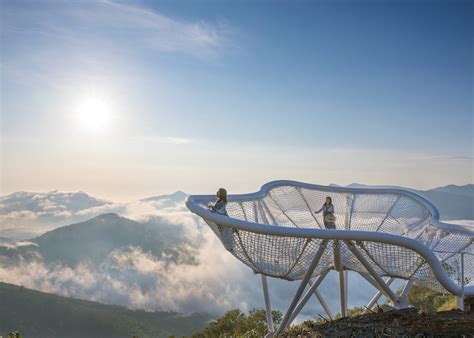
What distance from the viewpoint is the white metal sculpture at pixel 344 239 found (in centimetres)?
991

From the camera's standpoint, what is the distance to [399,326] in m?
9.02

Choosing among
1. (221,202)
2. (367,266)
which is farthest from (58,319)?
(367,266)

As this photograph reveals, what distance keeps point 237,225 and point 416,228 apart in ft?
29.4

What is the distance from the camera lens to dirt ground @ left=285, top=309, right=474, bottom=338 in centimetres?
858

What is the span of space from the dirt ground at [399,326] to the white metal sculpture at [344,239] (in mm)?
908

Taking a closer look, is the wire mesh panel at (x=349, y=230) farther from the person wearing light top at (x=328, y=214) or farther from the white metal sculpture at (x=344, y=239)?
the person wearing light top at (x=328, y=214)

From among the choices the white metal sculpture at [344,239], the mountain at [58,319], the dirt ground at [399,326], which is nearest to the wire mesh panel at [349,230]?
the white metal sculpture at [344,239]

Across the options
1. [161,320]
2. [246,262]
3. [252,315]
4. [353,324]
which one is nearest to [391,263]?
[353,324]

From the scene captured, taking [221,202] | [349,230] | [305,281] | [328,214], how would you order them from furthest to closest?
[328,214] < [221,202] < [305,281] < [349,230]

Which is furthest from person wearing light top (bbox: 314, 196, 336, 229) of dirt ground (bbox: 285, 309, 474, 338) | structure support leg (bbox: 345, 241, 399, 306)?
dirt ground (bbox: 285, 309, 474, 338)

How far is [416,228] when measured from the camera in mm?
16641

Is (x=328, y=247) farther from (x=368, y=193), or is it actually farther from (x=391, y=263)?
(x=368, y=193)

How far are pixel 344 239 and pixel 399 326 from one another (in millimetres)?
1811

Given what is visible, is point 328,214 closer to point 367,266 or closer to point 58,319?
point 367,266
